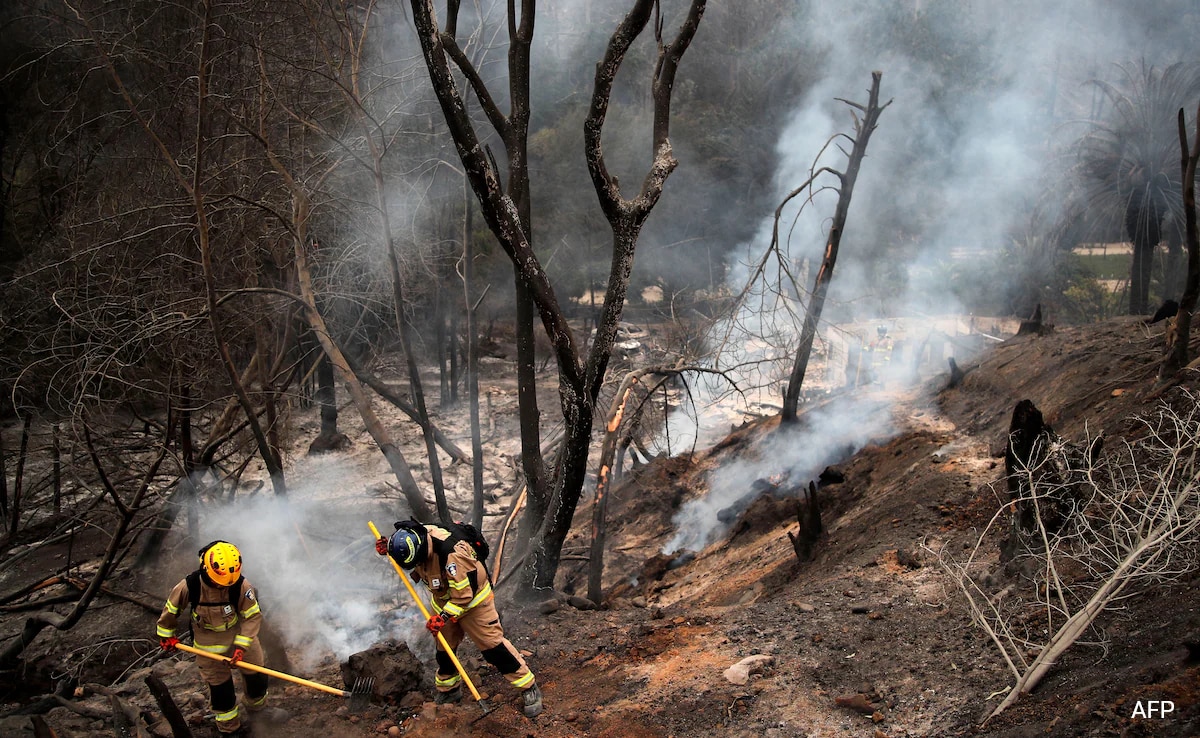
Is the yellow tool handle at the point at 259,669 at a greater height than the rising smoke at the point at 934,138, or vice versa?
the rising smoke at the point at 934,138

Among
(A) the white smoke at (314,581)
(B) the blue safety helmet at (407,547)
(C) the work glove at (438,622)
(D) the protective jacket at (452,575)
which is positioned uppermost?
(B) the blue safety helmet at (407,547)

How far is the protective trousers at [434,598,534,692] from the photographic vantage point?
5.19m

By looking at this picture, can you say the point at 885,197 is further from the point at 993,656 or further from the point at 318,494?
the point at 993,656

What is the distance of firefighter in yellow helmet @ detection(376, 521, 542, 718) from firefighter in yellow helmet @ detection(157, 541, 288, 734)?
1.04m

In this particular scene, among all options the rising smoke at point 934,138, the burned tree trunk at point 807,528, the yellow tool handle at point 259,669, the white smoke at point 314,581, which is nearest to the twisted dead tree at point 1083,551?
the burned tree trunk at point 807,528

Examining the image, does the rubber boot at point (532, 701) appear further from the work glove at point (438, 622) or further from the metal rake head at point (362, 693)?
the metal rake head at point (362, 693)

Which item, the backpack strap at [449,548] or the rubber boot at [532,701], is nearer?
the rubber boot at [532,701]

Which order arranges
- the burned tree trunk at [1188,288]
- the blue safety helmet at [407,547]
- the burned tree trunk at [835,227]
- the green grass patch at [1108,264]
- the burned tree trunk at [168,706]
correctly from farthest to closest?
the green grass patch at [1108,264] < the burned tree trunk at [835,227] < the burned tree trunk at [1188,288] < the blue safety helmet at [407,547] < the burned tree trunk at [168,706]

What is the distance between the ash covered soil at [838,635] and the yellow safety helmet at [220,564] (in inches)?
40.3

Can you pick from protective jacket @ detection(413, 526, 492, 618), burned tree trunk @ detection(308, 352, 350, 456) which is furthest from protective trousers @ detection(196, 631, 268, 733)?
burned tree trunk @ detection(308, 352, 350, 456)

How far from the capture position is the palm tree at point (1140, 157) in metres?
15.5

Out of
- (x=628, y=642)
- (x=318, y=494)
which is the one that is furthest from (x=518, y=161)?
(x=318, y=494)

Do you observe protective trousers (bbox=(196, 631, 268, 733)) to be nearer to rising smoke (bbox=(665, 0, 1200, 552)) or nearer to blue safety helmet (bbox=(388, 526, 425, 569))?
blue safety helmet (bbox=(388, 526, 425, 569))

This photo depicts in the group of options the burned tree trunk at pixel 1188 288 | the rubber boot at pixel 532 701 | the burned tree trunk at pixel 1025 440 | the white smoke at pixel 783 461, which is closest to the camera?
the rubber boot at pixel 532 701
